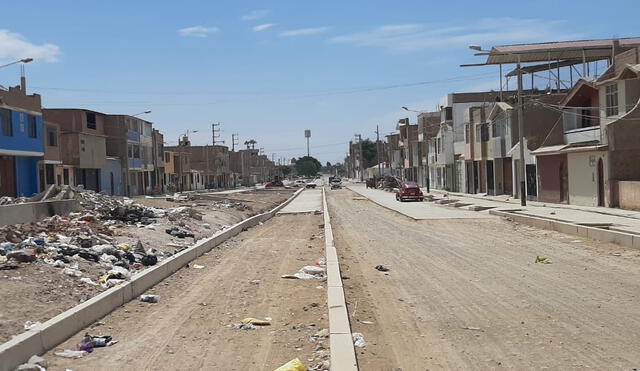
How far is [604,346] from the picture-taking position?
771cm

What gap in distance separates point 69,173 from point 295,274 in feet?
180

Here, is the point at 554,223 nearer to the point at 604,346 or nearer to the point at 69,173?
the point at 604,346

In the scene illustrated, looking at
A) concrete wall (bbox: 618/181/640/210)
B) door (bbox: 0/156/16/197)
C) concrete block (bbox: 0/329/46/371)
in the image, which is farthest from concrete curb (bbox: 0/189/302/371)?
door (bbox: 0/156/16/197)

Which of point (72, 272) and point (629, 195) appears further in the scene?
point (629, 195)

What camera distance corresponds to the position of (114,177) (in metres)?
78.1

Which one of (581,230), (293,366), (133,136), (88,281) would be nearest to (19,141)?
(133,136)

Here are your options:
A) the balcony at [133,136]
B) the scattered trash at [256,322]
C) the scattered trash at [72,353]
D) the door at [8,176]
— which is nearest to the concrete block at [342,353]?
the scattered trash at [256,322]

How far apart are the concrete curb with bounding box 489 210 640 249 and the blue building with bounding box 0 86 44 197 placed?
106 feet

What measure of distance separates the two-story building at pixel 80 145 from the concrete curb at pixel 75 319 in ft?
170

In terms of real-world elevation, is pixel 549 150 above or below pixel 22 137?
below

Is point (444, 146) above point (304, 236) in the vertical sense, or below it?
above

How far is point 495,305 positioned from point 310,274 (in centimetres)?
520

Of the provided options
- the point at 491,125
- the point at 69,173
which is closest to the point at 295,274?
the point at 491,125

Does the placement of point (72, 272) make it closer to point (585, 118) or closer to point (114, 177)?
point (585, 118)
